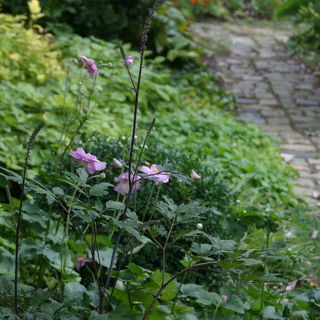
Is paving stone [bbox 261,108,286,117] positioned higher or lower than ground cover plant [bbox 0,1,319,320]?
lower

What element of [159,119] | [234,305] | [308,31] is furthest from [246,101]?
[234,305]

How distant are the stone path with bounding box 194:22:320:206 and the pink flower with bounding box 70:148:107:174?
2.83 metres

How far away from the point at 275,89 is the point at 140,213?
501 centimetres

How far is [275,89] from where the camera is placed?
24.4ft

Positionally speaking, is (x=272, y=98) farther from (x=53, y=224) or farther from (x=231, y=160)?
(x=53, y=224)

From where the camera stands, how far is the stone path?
5.43 metres

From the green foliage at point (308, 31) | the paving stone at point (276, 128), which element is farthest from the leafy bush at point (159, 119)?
the green foliage at point (308, 31)

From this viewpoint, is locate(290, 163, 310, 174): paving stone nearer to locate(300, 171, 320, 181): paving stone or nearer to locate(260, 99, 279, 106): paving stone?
locate(300, 171, 320, 181): paving stone

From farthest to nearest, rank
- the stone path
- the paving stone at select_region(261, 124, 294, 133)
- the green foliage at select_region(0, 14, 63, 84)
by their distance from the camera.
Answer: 1. the paving stone at select_region(261, 124, 294, 133)
2. the stone path
3. the green foliage at select_region(0, 14, 63, 84)

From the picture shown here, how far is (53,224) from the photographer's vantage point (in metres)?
2.74

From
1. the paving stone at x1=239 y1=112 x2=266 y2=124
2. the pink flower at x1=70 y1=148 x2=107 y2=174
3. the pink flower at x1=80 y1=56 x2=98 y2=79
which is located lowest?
the paving stone at x1=239 y1=112 x2=266 y2=124

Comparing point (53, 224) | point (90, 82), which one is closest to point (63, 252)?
point (53, 224)

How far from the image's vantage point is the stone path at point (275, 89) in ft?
17.8

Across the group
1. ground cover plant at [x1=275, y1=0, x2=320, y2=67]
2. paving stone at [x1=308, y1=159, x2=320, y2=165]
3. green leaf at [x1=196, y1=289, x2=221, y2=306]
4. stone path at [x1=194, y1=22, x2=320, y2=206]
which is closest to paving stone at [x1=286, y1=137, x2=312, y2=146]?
stone path at [x1=194, y1=22, x2=320, y2=206]
